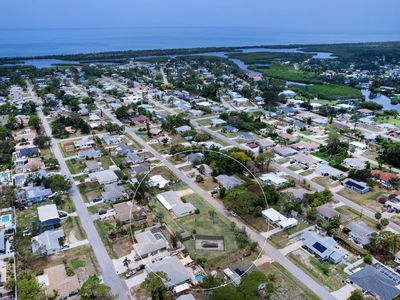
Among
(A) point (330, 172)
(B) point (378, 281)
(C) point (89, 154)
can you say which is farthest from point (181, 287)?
(C) point (89, 154)

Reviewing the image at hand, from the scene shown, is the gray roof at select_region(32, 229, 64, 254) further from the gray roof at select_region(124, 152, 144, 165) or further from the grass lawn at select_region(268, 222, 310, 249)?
the grass lawn at select_region(268, 222, 310, 249)

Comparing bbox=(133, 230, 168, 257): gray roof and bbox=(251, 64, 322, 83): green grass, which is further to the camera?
bbox=(251, 64, 322, 83): green grass

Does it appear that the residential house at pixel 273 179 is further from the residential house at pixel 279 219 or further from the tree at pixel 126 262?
the tree at pixel 126 262

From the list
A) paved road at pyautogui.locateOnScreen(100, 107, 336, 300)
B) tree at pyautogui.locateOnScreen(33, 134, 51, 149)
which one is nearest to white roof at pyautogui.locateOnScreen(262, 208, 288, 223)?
paved road at pyautogui.locateOnScreen(100, 107, 336, 300)

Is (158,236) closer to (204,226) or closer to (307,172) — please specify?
(204,226)

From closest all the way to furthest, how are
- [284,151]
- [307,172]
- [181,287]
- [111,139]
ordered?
1. [181,287]
2. [307,172]
3. [284,151]
4. [111,139]

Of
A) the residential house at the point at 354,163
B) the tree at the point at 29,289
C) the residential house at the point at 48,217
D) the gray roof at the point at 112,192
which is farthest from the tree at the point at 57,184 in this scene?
the residential house at the point at 354,163

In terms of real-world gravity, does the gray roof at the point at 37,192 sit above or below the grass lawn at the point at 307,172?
above
